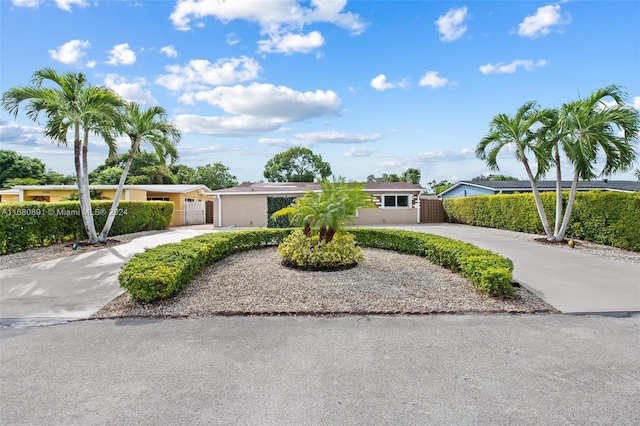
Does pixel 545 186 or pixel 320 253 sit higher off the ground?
pixel 545 186

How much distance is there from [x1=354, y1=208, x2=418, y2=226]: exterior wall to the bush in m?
13.4

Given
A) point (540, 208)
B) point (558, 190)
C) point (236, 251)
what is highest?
point (558, 190)

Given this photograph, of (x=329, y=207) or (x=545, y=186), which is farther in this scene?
(x=545, y=186)

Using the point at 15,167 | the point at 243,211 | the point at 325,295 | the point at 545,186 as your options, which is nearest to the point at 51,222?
the point at 243,211

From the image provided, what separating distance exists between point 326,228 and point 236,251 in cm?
325

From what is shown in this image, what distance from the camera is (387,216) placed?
21.6 metres

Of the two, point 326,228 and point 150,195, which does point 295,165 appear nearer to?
point 150,195

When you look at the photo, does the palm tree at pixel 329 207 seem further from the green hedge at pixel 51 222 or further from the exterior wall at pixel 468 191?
the exterior wall at pixel 468 191

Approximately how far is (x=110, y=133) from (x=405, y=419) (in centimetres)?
1375

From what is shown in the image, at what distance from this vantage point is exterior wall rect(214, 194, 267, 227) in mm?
20375

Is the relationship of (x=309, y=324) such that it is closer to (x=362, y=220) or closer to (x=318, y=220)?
(x=318, y=220)

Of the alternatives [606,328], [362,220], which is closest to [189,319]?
[606,328]

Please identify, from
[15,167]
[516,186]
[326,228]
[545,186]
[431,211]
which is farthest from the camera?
[15,167]

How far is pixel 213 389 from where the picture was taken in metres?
2.88
